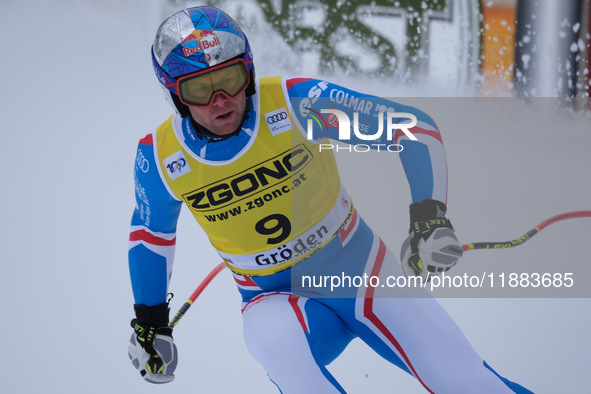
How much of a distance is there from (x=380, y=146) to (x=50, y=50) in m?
3.73

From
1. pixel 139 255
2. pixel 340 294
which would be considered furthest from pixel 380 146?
pixel 139 255

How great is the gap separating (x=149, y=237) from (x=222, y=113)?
2.12 ft

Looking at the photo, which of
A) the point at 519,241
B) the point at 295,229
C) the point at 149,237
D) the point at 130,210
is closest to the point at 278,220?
the point at 295,229

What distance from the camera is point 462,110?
5.64 metres

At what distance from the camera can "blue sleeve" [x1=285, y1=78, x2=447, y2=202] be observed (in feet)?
8.09

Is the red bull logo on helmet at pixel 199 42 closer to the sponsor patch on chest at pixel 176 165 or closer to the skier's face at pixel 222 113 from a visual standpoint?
the skier's face at pixel 222 113

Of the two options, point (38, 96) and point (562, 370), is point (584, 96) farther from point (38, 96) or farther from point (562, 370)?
point (38, 96)

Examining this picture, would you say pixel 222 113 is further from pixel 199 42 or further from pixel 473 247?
pixel 473 247

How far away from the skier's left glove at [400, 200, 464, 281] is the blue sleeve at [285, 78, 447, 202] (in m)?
0.07

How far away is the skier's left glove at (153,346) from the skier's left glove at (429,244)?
3.55 ft

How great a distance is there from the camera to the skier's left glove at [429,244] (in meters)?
2.27

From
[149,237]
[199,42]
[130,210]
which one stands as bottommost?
[130,210]

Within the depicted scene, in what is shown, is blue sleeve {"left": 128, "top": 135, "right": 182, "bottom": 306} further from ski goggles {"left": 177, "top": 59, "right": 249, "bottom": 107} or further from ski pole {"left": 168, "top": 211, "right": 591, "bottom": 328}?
ski goggles {"left": 177, "top": 59, "right": 249, "bottom": 107}

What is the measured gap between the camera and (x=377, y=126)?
261 cm
